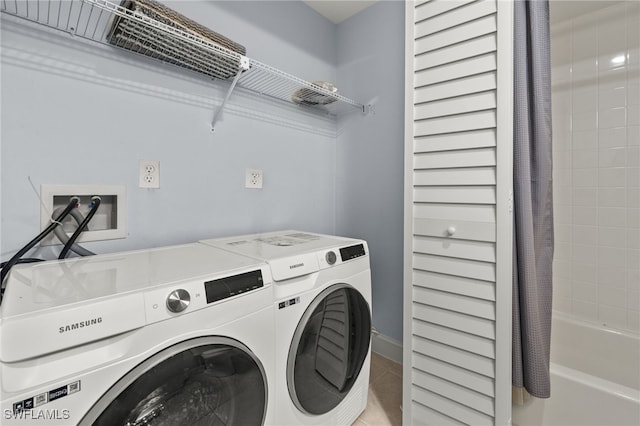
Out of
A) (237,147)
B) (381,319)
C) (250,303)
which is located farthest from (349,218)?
(250,303)

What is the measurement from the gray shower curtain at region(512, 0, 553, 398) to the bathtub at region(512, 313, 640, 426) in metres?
0.33

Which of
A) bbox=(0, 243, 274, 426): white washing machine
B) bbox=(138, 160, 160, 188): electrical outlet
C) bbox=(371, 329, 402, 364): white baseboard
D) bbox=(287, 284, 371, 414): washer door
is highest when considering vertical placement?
bbox=(138, 160, 160, 188): electrical outlet

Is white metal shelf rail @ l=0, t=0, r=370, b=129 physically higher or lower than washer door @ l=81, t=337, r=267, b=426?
higher

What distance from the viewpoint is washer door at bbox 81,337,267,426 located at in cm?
65

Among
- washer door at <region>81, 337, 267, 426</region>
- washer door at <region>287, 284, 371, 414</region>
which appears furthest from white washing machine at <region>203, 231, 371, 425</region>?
washer door at <region>81, 337, 267, 426</region>

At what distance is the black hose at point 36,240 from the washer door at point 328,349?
0.94 m

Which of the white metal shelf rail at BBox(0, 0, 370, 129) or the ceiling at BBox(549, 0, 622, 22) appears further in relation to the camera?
the ceiling at BBox(549, 0, 622, 22)

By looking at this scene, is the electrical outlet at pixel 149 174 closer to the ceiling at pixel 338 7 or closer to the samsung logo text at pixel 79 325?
the samsung logo text at pixel 79 325

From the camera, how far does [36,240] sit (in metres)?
0.96

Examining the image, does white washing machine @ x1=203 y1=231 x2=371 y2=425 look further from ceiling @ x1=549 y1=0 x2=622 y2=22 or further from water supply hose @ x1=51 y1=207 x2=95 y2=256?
ceiling @ x1=549 y1=0 x2=622 y2=22

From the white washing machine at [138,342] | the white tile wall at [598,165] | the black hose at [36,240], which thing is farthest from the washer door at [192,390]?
the white tile wall at [598,165]

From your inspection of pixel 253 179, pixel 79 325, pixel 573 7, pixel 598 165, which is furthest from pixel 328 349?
pixel 573 7

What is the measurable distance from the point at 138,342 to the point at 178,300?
4.7 inches

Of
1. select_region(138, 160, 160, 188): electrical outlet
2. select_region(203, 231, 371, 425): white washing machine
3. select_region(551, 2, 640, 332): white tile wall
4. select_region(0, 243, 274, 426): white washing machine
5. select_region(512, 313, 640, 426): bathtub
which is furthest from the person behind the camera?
select_region(551, 2, 640, 332): white tile wall
